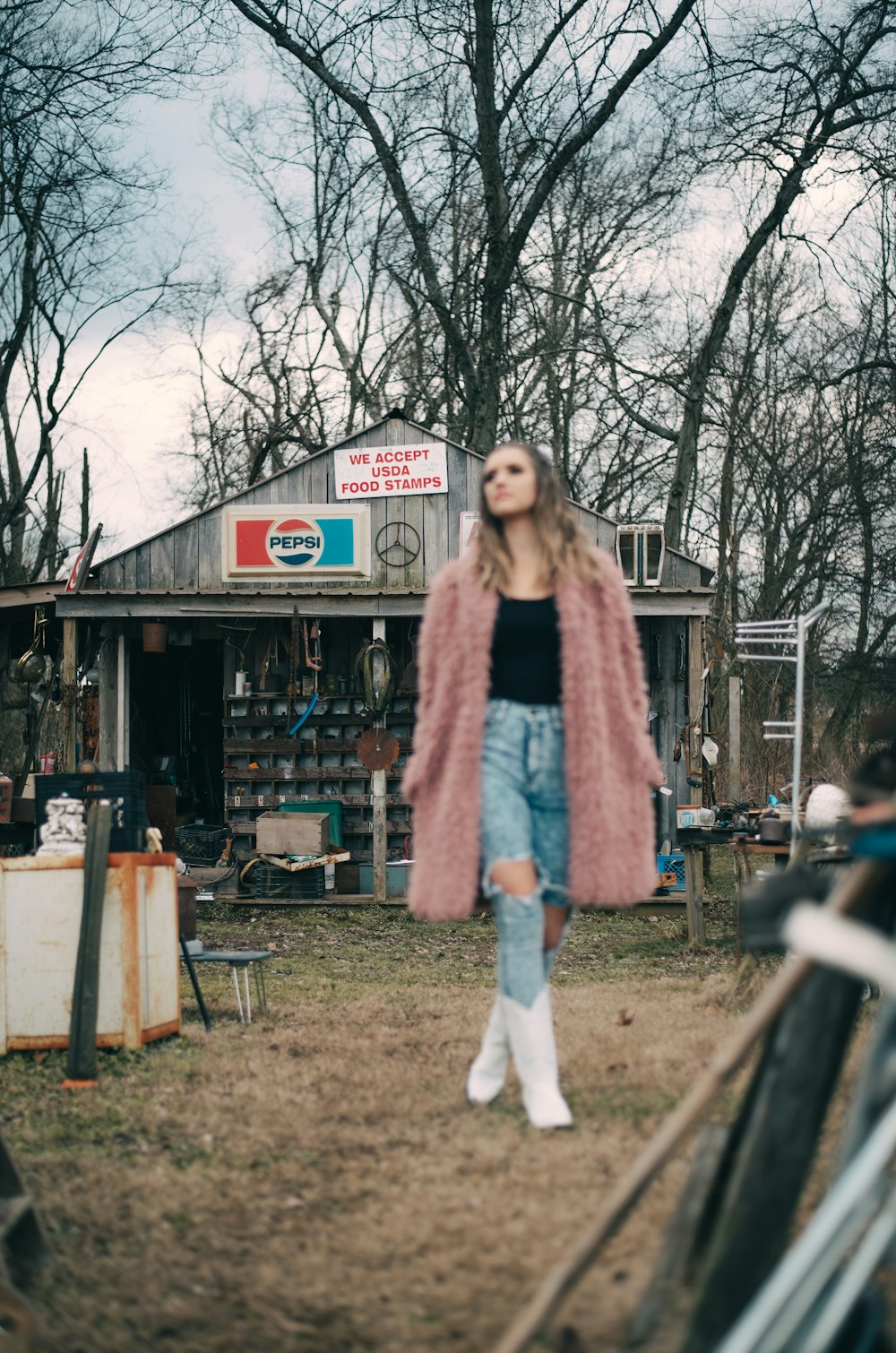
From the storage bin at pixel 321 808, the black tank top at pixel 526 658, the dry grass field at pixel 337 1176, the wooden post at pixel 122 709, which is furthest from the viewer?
the storage bin at pixel 321 808

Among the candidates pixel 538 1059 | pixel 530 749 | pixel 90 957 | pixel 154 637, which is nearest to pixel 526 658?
pixel 530 749

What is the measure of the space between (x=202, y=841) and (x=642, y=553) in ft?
17.8

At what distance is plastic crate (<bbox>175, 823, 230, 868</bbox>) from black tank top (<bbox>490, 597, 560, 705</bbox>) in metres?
10.6

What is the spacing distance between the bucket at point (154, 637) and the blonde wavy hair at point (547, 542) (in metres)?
9.90

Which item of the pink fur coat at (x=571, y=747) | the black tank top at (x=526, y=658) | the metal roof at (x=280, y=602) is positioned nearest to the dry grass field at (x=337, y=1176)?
the pink fur coat at (x=571, y=747)

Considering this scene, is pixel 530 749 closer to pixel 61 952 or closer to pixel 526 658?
pixel 526 658

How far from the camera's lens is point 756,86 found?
16547mm

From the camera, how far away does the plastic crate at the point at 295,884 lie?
528 inches

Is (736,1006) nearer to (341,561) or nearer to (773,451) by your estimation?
(341,561)

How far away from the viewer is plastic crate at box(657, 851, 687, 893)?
12930mm

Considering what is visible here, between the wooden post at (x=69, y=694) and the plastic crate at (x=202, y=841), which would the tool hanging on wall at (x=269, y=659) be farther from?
the wooden post at (x=69, y=694)

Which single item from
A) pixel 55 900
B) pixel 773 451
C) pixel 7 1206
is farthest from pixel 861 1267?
pixel 773 451

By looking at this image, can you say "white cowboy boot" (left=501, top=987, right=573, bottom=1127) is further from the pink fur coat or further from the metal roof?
the metal roof

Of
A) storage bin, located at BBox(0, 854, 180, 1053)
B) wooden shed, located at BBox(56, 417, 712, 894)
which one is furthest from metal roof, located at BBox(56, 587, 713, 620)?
storage bin, located at BBox(0, 854, 180, 1053)
